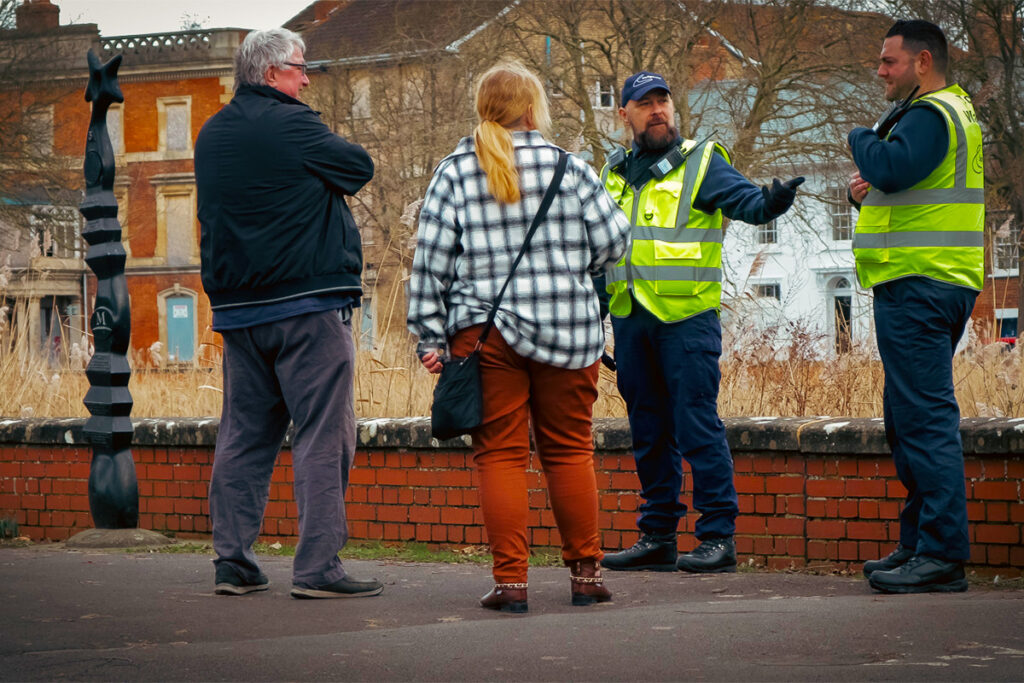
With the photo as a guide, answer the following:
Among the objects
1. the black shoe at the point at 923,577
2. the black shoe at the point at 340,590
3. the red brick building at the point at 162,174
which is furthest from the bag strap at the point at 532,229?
the red brick building at the point at 162,174

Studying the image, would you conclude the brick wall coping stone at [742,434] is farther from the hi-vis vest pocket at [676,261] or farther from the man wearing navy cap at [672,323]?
the hi-vis vest pocket at [676,261]

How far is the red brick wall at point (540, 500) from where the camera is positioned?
5.64m

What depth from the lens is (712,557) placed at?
5742 millimetres

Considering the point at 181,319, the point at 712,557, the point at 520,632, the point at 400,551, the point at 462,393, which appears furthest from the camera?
the point at 181,319

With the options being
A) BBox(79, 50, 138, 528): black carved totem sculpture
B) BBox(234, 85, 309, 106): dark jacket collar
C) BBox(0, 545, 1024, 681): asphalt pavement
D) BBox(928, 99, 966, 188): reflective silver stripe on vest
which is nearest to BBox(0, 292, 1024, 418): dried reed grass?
BBox(79, 50, 138, 528): black carved totem sculpture

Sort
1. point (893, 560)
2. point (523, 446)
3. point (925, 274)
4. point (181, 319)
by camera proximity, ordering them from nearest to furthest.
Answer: point (523, 446)
point (925, 274)
point (893, 560)
point (181, 319)

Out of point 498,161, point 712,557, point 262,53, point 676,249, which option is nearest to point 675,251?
point 676,249

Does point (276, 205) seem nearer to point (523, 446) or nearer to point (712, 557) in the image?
point (523, 446)

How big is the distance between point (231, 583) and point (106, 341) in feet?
8.72

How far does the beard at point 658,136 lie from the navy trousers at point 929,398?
3.83 feet

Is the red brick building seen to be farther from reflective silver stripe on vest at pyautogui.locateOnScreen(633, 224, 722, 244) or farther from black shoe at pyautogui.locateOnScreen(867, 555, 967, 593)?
black shoe at pyautogui.locateOnScreen(867, 555, 967, 593)

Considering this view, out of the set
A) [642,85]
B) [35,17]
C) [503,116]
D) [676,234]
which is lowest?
[676,234]

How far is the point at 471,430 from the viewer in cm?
488

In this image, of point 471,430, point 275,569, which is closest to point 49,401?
point 275,569
